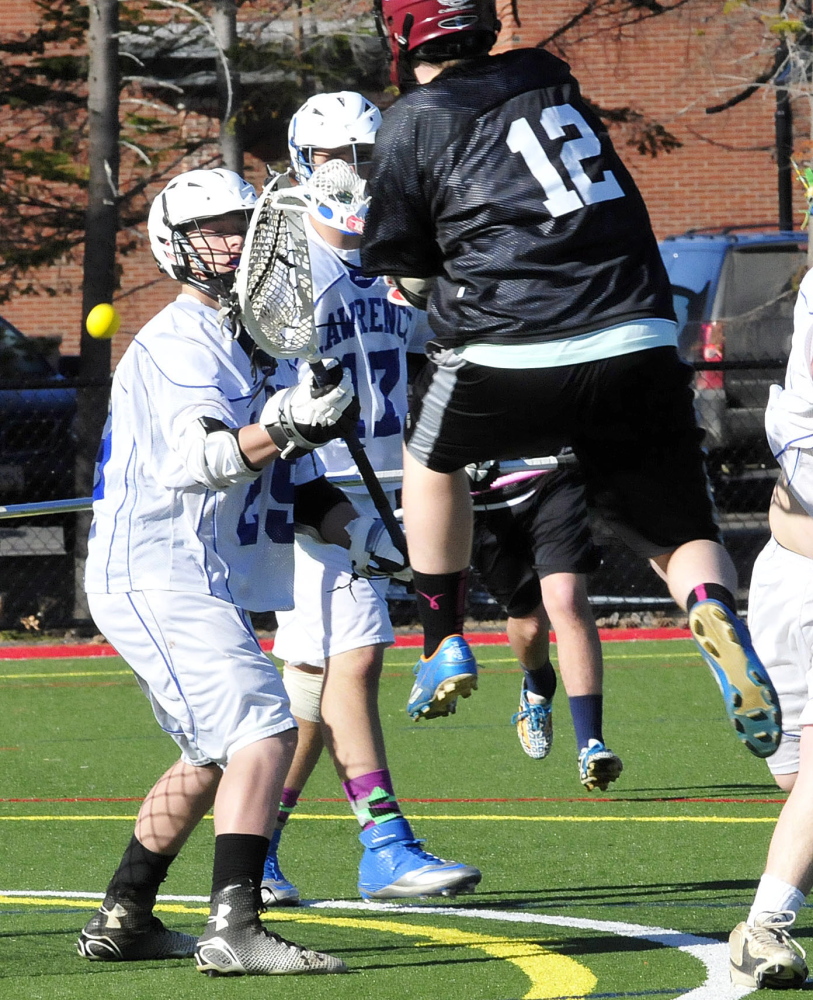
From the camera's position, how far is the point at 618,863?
554 cm

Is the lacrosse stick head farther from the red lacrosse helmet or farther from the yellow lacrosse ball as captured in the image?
the yellow lacrosse ball

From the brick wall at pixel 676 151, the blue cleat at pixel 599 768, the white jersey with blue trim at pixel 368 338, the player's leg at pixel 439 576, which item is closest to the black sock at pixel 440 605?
the player's leg at pixel 439 576

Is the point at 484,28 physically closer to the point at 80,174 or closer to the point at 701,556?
the point at 701,556

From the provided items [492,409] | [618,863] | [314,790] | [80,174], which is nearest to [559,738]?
[314,790]

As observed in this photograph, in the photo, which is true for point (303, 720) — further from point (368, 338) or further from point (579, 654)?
point (579, 654)

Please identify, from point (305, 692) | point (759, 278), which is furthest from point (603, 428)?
point (759, 278)

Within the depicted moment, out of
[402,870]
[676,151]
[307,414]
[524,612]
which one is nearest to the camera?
[307,414]

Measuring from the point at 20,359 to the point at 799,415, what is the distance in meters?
11.7

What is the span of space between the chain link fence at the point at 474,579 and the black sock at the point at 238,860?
848 centimetres

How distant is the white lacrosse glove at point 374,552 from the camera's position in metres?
4.43

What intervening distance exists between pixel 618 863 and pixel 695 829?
650 mm

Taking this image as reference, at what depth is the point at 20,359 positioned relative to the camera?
49.2 ft

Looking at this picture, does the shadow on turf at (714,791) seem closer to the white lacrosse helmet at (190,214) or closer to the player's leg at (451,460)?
the player's leg at (451,460)

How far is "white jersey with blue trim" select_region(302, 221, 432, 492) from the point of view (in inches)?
216
